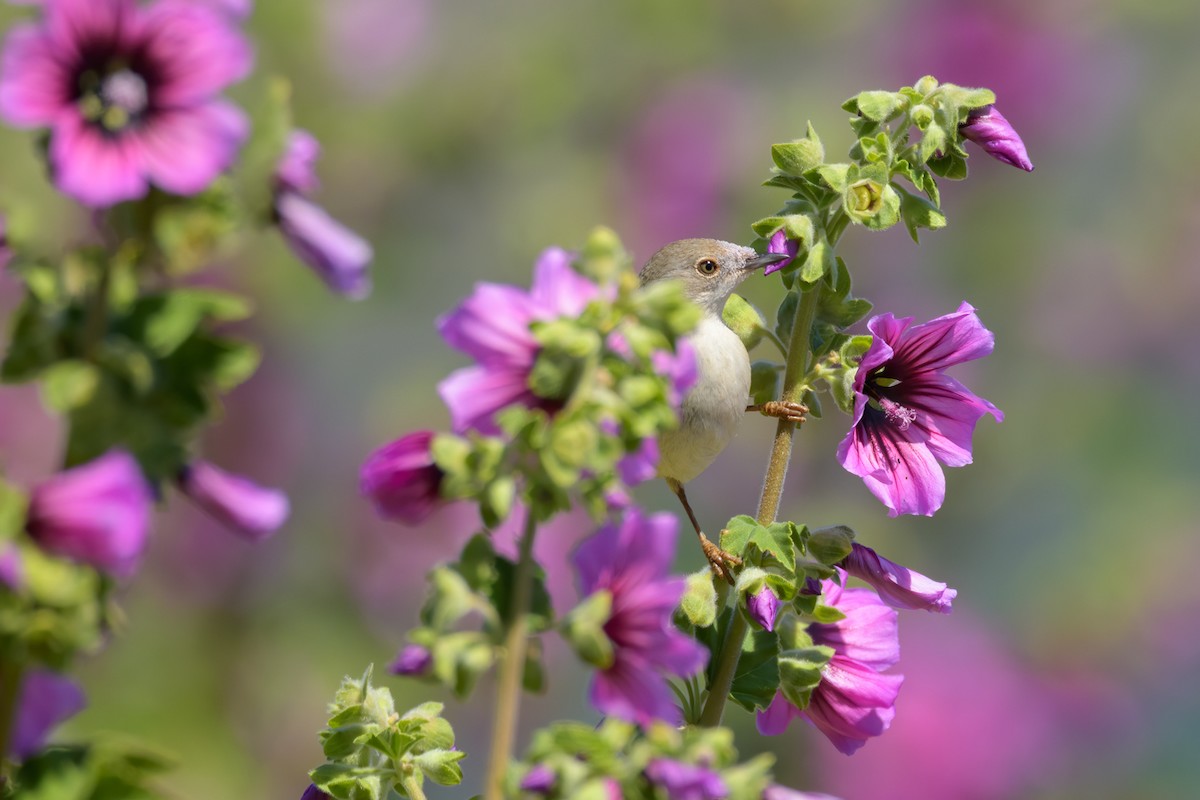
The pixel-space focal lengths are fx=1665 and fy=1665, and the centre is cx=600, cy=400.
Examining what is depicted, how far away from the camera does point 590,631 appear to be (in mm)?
1416

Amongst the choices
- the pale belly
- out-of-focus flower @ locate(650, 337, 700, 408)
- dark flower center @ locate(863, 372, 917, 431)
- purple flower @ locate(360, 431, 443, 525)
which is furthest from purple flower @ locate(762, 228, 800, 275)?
the pale belly

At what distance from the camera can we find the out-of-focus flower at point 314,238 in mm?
1493

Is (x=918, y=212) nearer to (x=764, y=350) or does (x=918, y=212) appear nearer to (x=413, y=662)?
(x=413, y=662)

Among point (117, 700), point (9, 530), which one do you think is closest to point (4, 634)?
point (9, 530)

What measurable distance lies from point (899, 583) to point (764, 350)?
5.09 metres

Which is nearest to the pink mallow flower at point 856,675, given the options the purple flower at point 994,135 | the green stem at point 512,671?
the purple flower at point 994,135

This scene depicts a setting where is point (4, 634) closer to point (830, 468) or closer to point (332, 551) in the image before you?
point (332, 551)

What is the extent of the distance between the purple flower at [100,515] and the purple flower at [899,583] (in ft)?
3.47

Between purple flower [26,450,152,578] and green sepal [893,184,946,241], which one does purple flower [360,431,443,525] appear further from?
green sepal [893,184,946,241]

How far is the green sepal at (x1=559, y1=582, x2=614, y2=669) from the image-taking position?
1416mm

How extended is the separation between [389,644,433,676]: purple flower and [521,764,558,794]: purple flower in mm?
152

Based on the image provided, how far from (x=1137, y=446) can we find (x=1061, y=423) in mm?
548

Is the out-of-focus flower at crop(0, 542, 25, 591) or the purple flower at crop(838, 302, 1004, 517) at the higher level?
the purple flower at crop(838, 302, 1004, 517)

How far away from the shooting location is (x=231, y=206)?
4.70 ft
